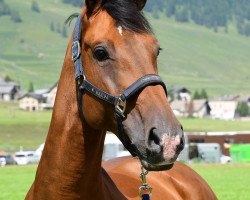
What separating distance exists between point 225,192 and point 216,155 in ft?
95.8

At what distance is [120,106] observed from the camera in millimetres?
5371

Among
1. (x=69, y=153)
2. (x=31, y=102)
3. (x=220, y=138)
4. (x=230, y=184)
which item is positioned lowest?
(x=31, y=102)

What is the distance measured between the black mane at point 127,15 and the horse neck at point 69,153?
599 mm

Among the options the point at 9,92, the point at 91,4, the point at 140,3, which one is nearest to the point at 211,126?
the point at 9,92

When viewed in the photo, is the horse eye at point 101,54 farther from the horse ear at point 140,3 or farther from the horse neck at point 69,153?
the horse ear at point 140,3

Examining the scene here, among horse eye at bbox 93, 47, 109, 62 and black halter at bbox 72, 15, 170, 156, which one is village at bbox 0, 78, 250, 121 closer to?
black halter at bbox 72, 15, 170, 156

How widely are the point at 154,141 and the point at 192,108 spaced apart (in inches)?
6931

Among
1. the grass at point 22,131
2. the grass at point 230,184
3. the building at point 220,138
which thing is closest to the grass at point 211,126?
the grass at point 22,131

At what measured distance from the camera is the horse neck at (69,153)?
19.1ft

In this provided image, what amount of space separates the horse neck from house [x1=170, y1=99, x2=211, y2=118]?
17036cm

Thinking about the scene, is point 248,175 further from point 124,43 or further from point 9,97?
point 9,97

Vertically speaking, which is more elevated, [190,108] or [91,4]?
[91,4]

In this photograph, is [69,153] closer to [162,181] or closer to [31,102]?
[162,181]

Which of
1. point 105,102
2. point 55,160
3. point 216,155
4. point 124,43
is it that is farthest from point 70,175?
point 216,155
